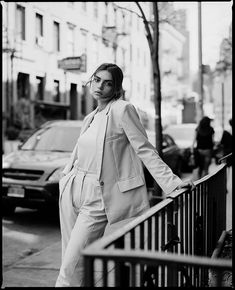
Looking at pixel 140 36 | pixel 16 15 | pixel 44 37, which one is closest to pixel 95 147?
pixel 16 15

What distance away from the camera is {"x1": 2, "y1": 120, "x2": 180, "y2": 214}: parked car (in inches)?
311

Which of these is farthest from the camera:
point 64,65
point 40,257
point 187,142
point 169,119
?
point 169,119

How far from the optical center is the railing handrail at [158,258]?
1725 mm

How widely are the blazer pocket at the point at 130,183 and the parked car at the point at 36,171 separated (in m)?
4.37

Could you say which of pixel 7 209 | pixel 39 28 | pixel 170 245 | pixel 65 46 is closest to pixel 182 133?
pixel 7 209

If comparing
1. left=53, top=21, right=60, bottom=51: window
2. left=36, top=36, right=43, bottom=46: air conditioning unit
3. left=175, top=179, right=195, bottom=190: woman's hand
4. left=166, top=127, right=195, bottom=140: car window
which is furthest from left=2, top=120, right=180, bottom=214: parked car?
left=166, top=127, right=195, bottom=140: car window

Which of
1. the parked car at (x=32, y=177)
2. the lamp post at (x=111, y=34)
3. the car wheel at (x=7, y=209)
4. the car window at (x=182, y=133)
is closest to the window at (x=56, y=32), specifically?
the lamp post at (x=111, y=34)

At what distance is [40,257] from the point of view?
5879 mm

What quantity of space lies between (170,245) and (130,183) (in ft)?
1.82

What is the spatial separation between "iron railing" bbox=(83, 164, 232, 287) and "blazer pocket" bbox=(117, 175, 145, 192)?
28 centimetres

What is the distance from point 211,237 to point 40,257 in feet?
6.78

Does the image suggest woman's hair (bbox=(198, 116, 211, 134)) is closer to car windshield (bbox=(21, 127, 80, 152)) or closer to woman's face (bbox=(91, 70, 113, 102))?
car windshield (bbox=(21, 127, 80, 152))

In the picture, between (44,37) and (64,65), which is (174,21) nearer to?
(44,37)

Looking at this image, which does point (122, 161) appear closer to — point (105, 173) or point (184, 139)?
point (105, 173)
